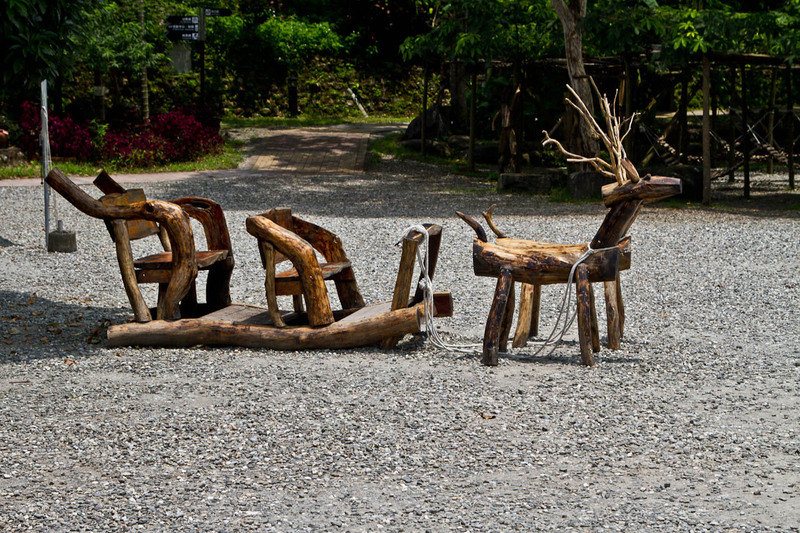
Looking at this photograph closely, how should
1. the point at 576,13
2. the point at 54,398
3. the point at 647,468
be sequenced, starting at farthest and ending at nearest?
the point at 576,13, the point at 54,398, the point at 647,468

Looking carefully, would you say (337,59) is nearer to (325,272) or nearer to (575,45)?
(575,45)

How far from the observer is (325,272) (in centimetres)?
617

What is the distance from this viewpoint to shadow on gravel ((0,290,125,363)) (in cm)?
598

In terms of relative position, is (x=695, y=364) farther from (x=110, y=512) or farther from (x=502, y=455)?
(x=110, y=512)

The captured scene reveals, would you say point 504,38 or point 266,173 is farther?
point 266,173

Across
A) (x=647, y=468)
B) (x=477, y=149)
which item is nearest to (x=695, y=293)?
(x=647, y=468)

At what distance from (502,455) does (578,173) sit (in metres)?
10.7

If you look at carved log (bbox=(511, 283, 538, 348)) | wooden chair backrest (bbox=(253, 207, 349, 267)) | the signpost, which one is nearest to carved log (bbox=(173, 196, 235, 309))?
wooden chair backrest (bbox=(253, 207, 349, 267))

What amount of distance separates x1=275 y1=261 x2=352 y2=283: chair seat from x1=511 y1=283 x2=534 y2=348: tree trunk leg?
1.24 m

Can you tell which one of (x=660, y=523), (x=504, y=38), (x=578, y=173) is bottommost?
(x=660, y=523)

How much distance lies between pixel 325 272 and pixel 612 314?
1.87m

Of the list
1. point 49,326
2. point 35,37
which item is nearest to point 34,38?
point 35,37

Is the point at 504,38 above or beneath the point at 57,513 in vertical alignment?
above

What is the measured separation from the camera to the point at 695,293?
7.82 m
